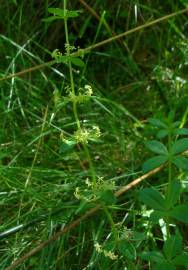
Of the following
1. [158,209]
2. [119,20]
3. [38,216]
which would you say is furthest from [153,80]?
[158,209]

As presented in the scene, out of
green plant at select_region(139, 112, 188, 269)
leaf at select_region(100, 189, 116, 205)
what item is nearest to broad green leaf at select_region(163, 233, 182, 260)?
green plant at select_region(139, 112, 188, 269)

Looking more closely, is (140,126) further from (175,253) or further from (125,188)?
(175,253)

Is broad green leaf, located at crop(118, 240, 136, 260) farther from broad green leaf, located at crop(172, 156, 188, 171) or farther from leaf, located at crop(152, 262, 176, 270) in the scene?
broad green leaf, located at crop(172, 156, 188, 171)

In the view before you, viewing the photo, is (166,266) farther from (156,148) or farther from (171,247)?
(156,148)

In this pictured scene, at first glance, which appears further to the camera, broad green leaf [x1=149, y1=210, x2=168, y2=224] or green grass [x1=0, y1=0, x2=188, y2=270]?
green grass [x1=0, y1=0, x2=188, y2=270]

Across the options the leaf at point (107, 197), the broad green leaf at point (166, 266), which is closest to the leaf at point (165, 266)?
the broad green leaf at point (166, 266)

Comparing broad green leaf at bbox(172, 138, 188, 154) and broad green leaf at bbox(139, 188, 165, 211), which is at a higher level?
broad green leaf at bbox(172, 138, 188, 154)
